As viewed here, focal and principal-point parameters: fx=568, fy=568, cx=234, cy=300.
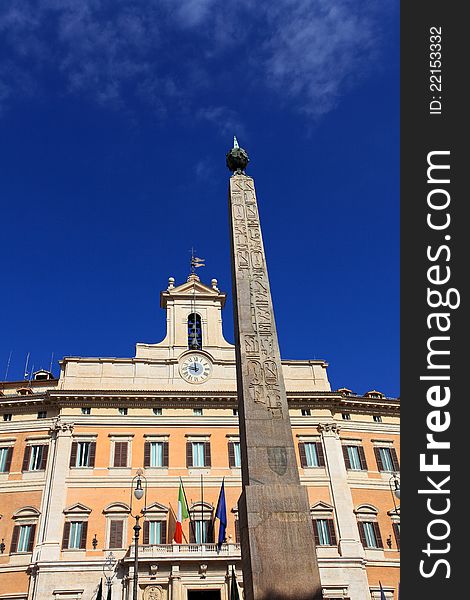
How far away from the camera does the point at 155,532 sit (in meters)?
23.5

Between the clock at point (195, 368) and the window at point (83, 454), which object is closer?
the window at point (83, 454)

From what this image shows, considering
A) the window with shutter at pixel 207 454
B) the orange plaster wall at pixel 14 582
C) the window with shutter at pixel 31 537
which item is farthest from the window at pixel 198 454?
the orange plaster wall at pixel 14 582

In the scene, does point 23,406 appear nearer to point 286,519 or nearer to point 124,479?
point 124,479

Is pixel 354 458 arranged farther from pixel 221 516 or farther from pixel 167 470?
pixel 167 470

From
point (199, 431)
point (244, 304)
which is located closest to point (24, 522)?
point (199, 431)

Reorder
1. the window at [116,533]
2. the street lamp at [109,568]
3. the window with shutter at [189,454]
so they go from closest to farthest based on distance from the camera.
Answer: the street lamp at [109,568] → the window at [116,533] → the window with shutter at [189,454]

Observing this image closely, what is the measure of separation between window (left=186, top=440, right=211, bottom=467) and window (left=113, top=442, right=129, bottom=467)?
2.74 meters

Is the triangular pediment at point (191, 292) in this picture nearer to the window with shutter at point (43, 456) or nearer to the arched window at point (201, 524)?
the window with shutter at point (43, 456)

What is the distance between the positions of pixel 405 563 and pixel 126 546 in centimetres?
1919

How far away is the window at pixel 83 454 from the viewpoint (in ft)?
81.3

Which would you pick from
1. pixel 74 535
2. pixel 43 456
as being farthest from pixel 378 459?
pixel 43 456

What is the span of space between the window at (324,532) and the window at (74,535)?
950 cm

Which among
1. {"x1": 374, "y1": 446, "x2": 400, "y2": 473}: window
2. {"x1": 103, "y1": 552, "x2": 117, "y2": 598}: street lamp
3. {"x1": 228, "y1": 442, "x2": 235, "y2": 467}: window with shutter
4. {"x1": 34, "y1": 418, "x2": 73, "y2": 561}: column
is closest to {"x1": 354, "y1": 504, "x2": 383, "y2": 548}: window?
{"x1": 374, "y1": 446, "x2": 400, "y2": 473}: window

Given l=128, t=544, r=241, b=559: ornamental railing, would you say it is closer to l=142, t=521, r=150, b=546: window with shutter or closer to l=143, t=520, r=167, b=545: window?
l=142, t=521, r=150, b=546: window with shutter
